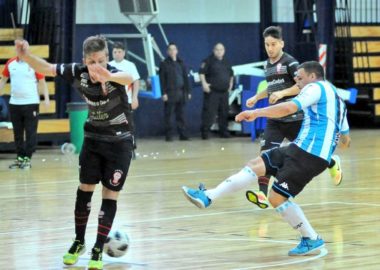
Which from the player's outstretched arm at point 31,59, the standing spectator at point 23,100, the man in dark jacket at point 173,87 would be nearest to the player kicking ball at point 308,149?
the player's outstretched arm at point 31,59

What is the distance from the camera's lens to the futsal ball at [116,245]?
8.29m

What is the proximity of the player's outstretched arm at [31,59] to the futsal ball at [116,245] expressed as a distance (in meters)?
1.43

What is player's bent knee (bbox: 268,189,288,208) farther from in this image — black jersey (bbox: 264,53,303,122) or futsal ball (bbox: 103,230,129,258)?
black jersey (bbox: 264,53,303,122)

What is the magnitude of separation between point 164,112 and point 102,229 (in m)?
17.1

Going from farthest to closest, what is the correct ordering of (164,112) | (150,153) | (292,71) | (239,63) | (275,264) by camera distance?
(239,63) → (164,112) → (150,153) → (292,71) → (275,264)

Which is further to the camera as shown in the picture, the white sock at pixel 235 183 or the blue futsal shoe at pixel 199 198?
the white sock at pixel 235 183

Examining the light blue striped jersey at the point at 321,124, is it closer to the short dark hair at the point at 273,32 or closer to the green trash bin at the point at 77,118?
the short dark hair at the point at 273,32

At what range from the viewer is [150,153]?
2062cm

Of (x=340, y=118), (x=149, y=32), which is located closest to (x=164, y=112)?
(x=149, y=32)

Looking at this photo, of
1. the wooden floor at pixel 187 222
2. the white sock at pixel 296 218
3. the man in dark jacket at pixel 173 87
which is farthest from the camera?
the man in dark jacket at pixel 173 87

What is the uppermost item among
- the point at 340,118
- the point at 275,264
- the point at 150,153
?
the point at 340,118

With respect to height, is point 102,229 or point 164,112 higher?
point 102,229

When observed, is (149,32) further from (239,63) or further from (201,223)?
(201,223)

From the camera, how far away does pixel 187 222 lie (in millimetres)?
10641
